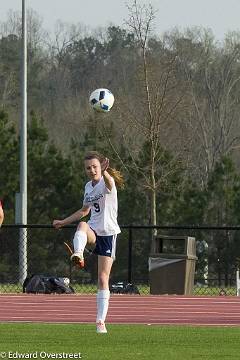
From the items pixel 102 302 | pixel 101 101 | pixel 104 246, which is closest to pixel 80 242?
pixel 104 246

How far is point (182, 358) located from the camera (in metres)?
13.0

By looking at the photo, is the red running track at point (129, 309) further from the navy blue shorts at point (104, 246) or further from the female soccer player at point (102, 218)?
the navy blue shorts at point (104, 246)

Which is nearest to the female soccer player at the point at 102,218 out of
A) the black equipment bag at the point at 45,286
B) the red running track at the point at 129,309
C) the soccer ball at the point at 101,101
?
the red running track at the point at 129,309

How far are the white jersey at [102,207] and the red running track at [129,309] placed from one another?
2792mm

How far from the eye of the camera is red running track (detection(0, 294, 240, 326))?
19125 mm

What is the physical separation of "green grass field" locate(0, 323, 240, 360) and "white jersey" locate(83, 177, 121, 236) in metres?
1.19

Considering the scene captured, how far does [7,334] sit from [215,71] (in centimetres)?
5979

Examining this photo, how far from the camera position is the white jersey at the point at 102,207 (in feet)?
52.6

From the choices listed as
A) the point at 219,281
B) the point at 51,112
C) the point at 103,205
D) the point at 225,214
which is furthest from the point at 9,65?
the point at 103,205

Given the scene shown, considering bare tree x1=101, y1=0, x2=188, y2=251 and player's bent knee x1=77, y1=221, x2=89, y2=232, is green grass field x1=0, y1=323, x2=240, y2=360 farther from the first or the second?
bare tree x1=101, y1=0, x2=188, y2=251

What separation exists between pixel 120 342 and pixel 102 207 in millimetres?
2021

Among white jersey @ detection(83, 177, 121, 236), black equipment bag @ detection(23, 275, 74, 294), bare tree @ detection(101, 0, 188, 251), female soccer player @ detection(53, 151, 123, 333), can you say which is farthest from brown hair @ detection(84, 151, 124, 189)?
bare tree @ detection(101, 0, 188, 251)

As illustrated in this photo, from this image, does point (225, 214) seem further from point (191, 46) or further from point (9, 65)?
point (9, 65)

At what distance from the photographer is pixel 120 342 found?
14.6 m
